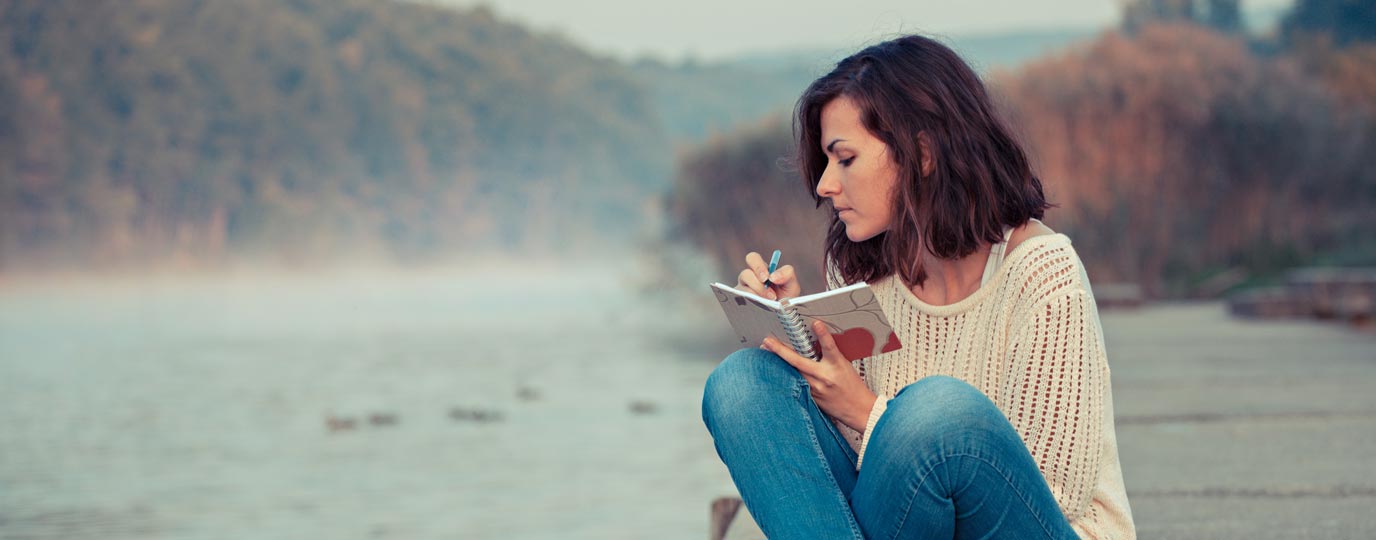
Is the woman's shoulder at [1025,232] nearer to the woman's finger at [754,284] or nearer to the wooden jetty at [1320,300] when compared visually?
the woman's finger at [754,284]

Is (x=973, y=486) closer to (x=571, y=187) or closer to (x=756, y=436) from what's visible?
(x=756, y=436)

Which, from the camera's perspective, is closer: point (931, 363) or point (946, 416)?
point (946, 416)

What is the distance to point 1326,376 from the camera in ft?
19.5

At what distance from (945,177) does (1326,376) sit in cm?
444

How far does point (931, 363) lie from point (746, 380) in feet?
0.94

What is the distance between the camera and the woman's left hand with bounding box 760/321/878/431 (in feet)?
7.09

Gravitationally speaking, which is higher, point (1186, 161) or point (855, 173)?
point (855, 173)

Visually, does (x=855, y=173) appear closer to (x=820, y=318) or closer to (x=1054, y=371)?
(x=820, y=318)

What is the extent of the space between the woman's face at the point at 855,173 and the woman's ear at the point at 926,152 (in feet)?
0.14

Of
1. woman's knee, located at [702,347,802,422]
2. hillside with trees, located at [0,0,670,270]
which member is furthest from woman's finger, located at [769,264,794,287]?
hillside with trees, located at [0,0,670,270]

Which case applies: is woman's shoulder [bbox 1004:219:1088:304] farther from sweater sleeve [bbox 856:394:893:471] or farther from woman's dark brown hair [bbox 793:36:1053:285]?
sweater sleeve [bbox 856:394:893:471]

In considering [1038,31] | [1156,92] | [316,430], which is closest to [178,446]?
[316,430]

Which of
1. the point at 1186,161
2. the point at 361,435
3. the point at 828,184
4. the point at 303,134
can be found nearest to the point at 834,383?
the point at 828,184

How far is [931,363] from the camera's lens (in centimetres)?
225
